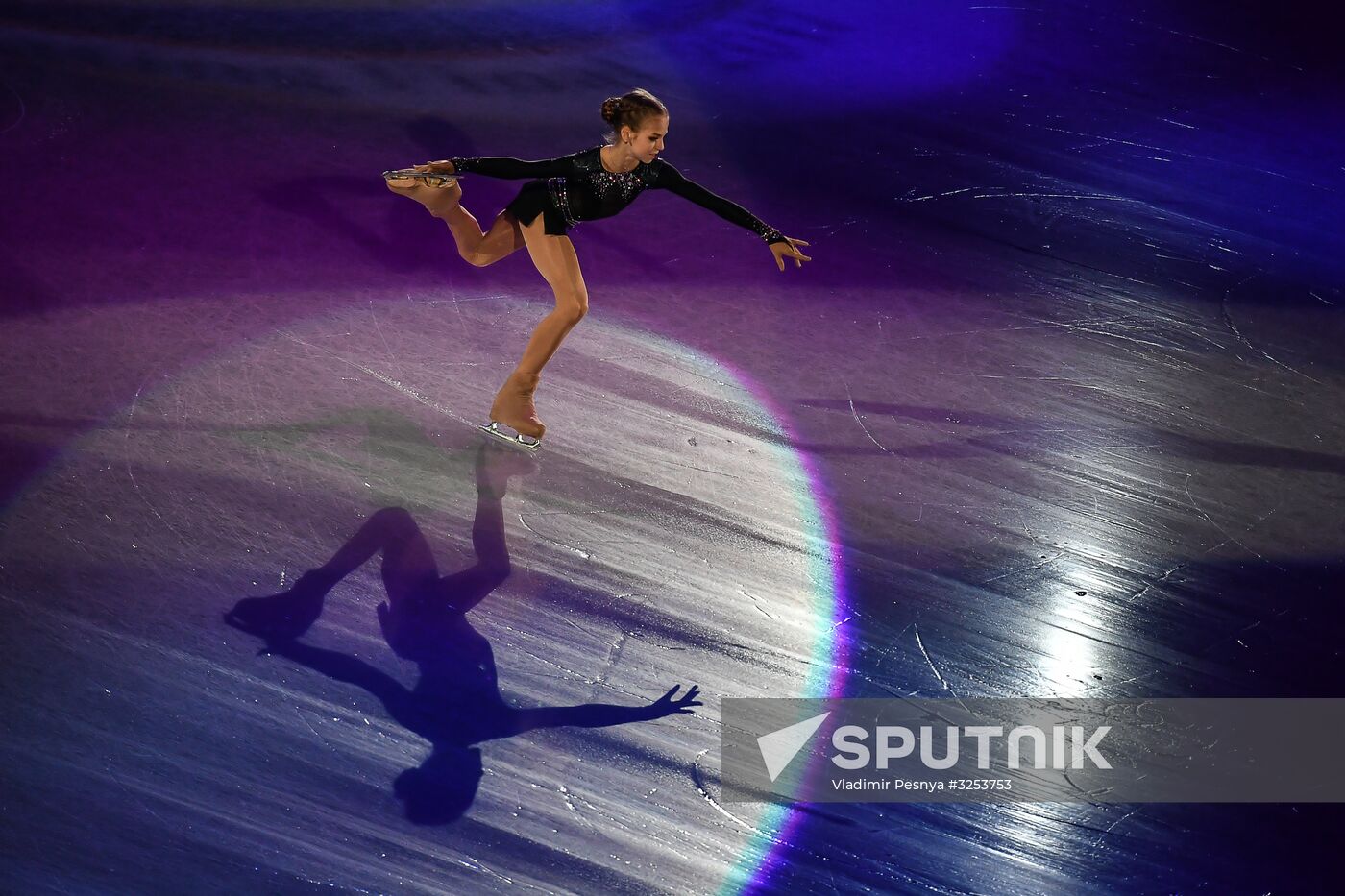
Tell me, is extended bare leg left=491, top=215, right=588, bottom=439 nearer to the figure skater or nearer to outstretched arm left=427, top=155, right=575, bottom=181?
the figure skater

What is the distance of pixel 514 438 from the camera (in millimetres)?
5418

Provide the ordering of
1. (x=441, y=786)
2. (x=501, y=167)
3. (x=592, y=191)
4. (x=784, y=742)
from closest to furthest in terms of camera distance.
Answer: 1. (x=441, y=786)
2. (x=784, y=742)
3. (x=501, y=167)
4. (x=592, y=191)

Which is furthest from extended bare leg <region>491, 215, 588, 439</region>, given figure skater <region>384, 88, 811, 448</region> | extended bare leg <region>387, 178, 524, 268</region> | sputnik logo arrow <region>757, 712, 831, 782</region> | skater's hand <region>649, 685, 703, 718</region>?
sputnik logo arrow <region>757, 712, 831, 782</region>

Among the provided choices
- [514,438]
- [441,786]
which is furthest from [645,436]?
[441,786]

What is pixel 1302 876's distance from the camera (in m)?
3.87

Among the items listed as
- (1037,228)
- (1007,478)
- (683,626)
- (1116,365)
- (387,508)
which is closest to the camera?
(683,626)

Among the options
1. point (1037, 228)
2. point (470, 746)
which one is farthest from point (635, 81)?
point (470, 746)

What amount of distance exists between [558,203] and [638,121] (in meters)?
0.49

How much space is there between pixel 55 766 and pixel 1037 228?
5.41 meters

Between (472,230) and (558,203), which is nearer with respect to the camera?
(558,203)

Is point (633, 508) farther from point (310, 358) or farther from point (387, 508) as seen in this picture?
point (310, 358)

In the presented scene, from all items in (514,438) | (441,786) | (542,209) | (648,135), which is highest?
(648,135)

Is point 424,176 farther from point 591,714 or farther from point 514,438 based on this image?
point 591,714

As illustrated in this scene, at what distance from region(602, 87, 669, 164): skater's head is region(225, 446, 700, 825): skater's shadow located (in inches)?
59.3
